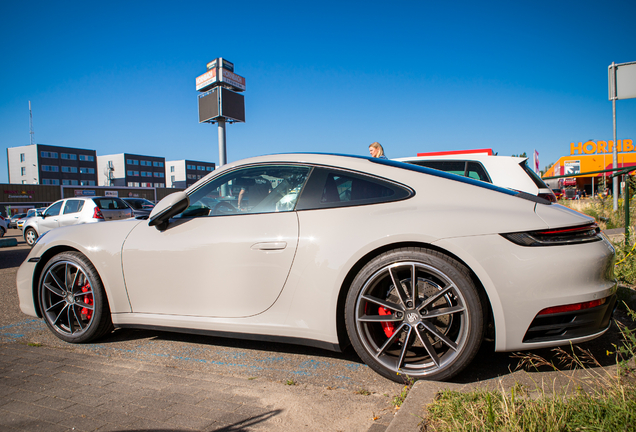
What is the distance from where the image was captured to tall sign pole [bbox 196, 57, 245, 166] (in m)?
40.1

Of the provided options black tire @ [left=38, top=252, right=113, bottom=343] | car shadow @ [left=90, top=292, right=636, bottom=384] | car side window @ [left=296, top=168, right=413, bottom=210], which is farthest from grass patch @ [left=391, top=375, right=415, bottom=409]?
black tire @ [left=38, top=252, right=113, bottom=343]

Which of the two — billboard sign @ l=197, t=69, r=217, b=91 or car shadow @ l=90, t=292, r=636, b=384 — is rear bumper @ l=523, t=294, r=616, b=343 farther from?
billboard sign @ l=197, t=69, r=217, b=91

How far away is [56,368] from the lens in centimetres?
263

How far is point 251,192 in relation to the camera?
9.01 feet

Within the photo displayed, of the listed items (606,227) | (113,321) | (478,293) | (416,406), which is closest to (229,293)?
(113,321)

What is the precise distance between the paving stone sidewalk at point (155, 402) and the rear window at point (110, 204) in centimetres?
1070

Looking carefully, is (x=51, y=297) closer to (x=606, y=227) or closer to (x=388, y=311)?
(x=388, y=311)

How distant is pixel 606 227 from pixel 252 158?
8.62 metres

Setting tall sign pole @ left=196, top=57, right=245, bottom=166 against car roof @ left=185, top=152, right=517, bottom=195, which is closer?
car roof @ left=185, top=152, right=517, bottom=195

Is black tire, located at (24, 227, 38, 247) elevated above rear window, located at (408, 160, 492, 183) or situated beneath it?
situated beneath

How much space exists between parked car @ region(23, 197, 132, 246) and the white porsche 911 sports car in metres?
10.0

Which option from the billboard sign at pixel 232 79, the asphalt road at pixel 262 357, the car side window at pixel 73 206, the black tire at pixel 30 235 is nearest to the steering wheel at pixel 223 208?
the asphalt road at pixel 262 357

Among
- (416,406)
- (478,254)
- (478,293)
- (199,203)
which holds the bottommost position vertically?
(416,406)

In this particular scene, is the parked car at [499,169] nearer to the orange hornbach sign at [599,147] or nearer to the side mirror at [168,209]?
the side mirror at [168,209]
